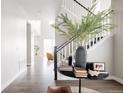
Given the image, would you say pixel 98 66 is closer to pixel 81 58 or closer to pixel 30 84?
pixel 81 58

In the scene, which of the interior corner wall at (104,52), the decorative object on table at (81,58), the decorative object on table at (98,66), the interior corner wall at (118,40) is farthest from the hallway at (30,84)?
the interior corner wall at (118,40)

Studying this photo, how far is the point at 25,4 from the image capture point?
8.04 m

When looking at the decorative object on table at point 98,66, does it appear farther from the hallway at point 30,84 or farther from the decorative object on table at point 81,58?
the hallway at point 30,84

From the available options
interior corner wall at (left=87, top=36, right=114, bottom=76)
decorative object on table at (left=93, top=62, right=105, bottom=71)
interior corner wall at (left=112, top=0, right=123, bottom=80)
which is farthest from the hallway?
interior corner wall at (left=112, top=0, right=123, bottom=80)

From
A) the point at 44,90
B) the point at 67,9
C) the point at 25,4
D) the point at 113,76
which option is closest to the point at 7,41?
the point at 44,90

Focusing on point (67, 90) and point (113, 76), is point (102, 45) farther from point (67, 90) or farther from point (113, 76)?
point (67, 90)

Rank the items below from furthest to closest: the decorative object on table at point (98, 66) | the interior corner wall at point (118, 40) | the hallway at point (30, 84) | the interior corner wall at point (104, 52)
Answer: the interior corner wall at point (104, 52) < the interior corner wall at point (118, 40) < the hallway at point (30, 84) < the decorative object on table at point (98, 66)

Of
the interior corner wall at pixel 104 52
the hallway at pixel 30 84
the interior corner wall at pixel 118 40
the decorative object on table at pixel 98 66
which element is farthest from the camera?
the interior corner wall at pixel 104 52

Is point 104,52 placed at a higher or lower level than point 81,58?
higher

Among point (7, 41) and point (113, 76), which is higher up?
point (7, 41)

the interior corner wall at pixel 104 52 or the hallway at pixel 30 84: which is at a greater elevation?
the interior corner wall at pixel 104 52

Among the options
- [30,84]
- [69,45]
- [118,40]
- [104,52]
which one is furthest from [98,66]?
[69,45]

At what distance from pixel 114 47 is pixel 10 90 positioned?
3.83 metres

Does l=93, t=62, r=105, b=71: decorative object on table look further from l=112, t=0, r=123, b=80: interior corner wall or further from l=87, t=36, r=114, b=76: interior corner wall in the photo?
l=87, t=36, r=114, b=76: interior corner wall
